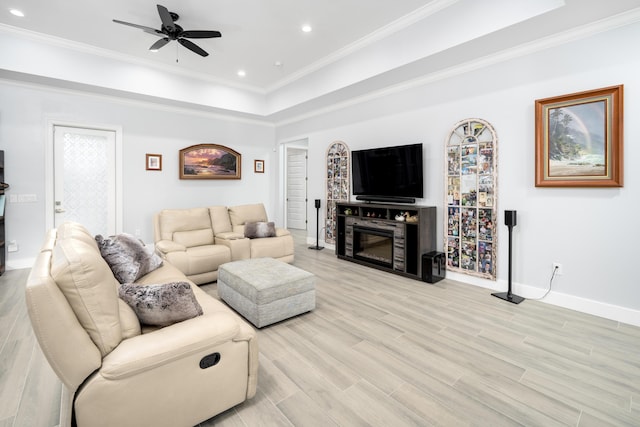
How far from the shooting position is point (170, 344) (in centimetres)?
144

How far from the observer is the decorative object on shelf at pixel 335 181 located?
5590 mm

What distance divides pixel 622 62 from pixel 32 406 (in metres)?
5.15

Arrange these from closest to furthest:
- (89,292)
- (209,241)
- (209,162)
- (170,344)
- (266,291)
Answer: (89,292) < (170,344) < (266,291) < (209,241) < (209,162)

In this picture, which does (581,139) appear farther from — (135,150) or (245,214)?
(135,150)

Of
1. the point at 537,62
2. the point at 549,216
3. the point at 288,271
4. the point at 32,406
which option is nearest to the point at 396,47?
the point at 537,62

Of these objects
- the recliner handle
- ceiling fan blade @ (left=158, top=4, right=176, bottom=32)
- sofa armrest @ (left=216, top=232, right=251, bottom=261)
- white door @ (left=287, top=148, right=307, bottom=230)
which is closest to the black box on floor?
sofa armrest @ (left=216, top=232, right=251, bottom=261)

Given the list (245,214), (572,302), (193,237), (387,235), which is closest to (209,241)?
Result: (193,237)

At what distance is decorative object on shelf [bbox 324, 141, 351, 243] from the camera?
5.59 m

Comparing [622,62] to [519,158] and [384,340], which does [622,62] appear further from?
[384,340]

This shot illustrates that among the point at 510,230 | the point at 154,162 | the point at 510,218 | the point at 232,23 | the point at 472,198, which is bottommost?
the point at 510,230

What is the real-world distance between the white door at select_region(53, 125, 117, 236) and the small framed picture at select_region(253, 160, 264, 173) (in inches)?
103

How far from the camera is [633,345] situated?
2420mm

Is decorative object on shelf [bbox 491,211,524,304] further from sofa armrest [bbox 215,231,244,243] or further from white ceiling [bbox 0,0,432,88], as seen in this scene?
sofa armrest [bbox 215,231,244,243]

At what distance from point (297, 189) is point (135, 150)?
4170 millimetres
